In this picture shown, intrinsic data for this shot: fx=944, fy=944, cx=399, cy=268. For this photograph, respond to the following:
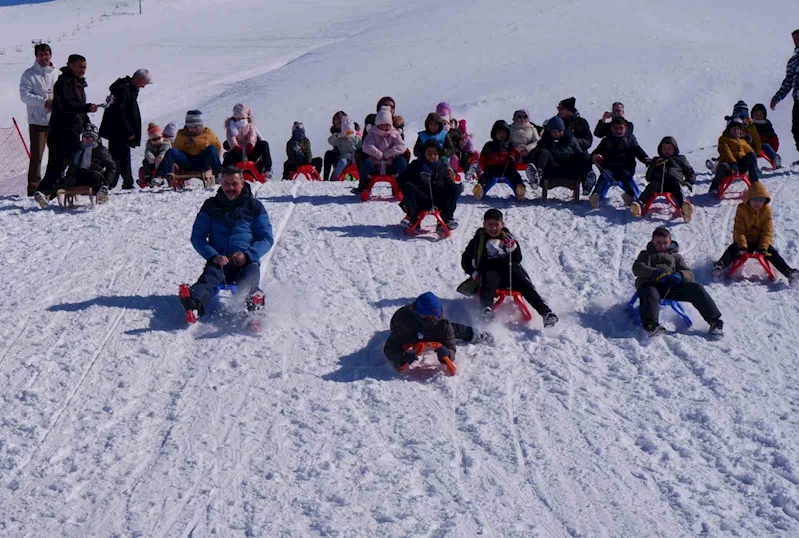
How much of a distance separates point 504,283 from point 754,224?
2.71 m

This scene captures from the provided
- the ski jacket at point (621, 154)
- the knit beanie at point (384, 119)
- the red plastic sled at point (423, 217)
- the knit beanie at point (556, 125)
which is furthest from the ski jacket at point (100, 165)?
the ski jacket at point (621, 154)

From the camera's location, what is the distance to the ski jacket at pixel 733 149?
1141 centimetres

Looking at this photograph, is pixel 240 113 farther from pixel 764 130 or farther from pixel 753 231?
pixel 764 130

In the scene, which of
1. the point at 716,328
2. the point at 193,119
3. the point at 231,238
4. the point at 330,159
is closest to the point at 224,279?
the point at 231,238

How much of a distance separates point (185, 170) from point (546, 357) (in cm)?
657

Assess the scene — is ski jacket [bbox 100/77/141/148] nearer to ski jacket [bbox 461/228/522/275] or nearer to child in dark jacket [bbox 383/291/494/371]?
ski jacket [bbox 461/228/522/275]

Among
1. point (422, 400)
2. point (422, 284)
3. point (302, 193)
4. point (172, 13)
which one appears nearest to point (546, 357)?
point (422, 400)

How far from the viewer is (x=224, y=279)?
777cm

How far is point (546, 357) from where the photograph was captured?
710 centimetres

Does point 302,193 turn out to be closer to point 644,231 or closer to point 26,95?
point 26,95

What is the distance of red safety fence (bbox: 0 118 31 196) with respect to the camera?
14.9 m

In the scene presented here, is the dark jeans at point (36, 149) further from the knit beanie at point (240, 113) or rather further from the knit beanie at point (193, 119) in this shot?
the knit beanie at point (240, 113)

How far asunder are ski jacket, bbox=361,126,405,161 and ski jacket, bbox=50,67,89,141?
11.0 feet

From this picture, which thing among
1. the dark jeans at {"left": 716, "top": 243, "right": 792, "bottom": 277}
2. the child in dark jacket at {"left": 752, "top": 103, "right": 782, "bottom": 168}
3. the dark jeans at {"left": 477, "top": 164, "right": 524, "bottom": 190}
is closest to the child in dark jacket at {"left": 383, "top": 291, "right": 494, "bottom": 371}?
the dark jeans at {"left": 716, "top": 243, "right": 792, "bottom": 277}
